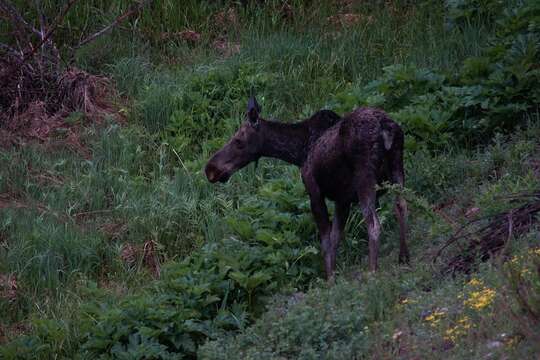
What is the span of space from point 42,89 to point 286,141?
16.1 feet

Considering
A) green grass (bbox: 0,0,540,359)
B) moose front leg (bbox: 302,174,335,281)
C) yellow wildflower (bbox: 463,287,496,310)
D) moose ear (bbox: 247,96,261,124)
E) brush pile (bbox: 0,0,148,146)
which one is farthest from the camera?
brush pile (bbox: 0,0,148,146)

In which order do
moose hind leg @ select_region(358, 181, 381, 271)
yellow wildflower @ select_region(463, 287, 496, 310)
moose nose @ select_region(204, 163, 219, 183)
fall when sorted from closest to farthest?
yellow wildflower @ select_region(463, 287, 496, 310) → moose hind leg @ select_region(358, 181, 381, 271) → moose nose @ select_region(204, 163, 219, 183)

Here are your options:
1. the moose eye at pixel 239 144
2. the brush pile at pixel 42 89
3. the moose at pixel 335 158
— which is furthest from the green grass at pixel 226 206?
the moose eye at pixel 239 144

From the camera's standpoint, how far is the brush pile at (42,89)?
13.2 m

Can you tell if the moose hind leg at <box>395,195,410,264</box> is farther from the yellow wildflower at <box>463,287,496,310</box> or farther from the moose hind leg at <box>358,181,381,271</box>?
the yellow wildflower at <box>463,287,496,310</box>

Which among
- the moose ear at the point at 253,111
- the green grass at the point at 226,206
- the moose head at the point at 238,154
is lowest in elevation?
the green grass at the point at 226,206

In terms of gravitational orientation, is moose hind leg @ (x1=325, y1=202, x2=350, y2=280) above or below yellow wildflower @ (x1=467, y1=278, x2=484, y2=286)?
below

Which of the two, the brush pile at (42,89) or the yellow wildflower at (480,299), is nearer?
the yellow wildflower at (480,299)

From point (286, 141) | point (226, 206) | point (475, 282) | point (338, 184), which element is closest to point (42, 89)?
point (226, 206)

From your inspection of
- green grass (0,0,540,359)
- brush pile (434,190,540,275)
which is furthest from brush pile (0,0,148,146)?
brush pile (434,190,540,275)

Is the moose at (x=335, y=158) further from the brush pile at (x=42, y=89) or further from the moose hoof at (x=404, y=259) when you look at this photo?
the brush pile at (x=42, y=89)

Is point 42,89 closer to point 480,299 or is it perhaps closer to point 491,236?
point 491,236

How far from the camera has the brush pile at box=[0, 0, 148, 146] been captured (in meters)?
13.2

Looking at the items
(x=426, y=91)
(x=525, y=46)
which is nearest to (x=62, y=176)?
(x=426, y=91)
